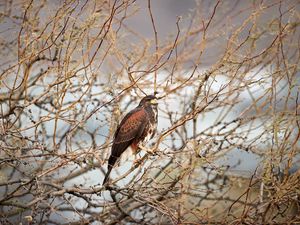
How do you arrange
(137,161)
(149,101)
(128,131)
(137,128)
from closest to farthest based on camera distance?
(137,161) < (128,131) < (137,128) < (149,101)

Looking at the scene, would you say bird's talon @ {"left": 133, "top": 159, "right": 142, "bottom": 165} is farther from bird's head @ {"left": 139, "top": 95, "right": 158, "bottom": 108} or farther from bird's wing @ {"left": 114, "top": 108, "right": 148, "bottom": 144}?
bird's head @ {"left": 139, "top": 95, "right": 158, "bottom": 108}

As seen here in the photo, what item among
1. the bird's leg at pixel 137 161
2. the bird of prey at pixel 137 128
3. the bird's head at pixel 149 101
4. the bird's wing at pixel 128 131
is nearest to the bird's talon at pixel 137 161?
the bird's leg at pixel 137 161

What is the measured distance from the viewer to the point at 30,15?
702 centimetres

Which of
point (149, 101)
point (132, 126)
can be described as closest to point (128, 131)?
point (132, 126)

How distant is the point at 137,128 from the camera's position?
7.48 metres

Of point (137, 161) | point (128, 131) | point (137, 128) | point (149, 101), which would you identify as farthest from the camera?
point (149, 101)

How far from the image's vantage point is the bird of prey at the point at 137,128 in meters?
7.19

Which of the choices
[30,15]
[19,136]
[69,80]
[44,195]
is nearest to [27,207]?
[44,195]

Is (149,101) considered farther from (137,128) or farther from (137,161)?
(137,161)

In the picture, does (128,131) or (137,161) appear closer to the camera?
(137,161)

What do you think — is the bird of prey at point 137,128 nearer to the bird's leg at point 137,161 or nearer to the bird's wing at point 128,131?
the bird's wing at point 128,131

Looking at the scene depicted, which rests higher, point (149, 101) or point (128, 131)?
point (149, 101)

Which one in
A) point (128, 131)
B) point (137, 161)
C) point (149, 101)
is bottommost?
point (137, 161)

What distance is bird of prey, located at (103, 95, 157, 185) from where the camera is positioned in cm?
719
